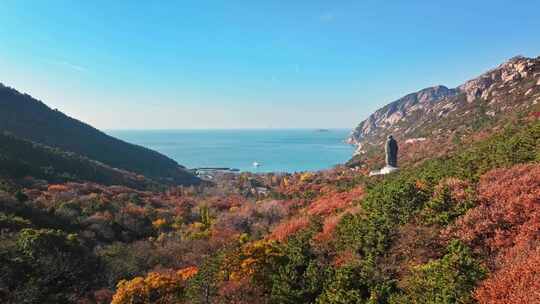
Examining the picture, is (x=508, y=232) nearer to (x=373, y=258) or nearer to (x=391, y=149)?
(x=373, y=258)

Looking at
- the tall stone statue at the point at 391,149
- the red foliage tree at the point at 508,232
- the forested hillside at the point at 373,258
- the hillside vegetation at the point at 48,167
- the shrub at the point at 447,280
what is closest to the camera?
the red foliage tree at the point at 508,232

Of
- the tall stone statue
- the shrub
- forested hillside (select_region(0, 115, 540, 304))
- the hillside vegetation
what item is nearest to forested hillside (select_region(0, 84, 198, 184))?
the hillside vegetation

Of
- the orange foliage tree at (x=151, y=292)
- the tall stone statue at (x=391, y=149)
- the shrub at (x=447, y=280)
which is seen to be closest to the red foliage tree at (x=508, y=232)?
the shrub at (x=447, y=280)

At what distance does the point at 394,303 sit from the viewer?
31.9 feet

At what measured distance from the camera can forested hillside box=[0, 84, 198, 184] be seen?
345 feet

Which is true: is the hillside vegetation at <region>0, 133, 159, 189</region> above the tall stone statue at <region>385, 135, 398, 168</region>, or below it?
below

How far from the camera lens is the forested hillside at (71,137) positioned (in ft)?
345

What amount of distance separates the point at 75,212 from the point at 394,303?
45.2m

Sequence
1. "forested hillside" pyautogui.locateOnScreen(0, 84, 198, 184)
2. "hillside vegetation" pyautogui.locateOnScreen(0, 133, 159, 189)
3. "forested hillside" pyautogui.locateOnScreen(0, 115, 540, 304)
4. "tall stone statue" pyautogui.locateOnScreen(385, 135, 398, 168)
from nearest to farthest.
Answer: "forested hillside" pyautogui.locateOnScreen(0, 115, 540, 304)
"tall stone statue" pyautogui.locateOnScreen(385, 135, 398, 168)
"hillside vegetation" pyautogui.locateOnScreen(0, 133, 159, 189)
"forested hillside" pyautogui.locateOnScreen(0, 84, 198, 184)

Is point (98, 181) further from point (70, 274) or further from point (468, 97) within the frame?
point (468, 97)

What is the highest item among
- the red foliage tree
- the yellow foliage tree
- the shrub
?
the red foliage tree

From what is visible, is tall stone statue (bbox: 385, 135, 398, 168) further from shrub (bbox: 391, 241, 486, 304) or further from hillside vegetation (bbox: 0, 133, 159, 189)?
hillside vegetation (bbox: 0, 133, 159, 189)

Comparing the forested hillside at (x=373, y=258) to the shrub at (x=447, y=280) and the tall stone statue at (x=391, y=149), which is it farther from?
the tall stone statue at (x=391, y=149)

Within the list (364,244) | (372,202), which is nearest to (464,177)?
(372,202)
